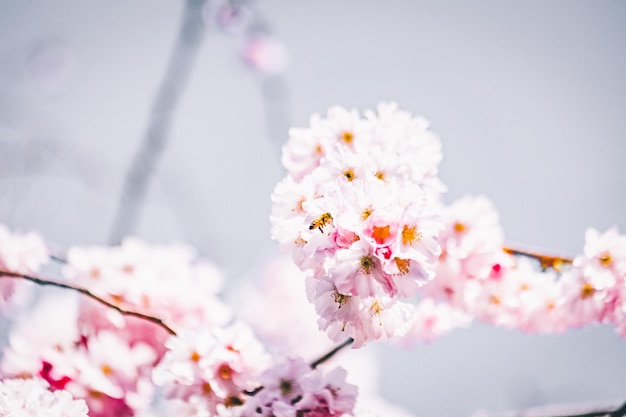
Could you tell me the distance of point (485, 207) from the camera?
1.88m

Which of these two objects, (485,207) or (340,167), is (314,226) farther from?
(485,207)

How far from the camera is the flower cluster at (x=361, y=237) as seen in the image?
0.98 metres

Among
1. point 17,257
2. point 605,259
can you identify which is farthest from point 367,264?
point 17,257

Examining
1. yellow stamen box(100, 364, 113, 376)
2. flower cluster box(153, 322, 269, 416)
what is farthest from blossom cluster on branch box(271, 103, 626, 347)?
yellow stamen box(100, 364, 113, 376)

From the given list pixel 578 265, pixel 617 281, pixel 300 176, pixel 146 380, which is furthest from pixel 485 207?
pixel 146 380

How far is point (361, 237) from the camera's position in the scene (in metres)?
0.97

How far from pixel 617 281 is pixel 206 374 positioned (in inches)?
57.3

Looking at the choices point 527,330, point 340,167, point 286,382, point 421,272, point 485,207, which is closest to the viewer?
point 421,272

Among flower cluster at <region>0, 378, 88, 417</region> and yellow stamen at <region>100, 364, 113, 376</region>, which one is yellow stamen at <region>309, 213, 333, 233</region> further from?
yellow stamen at <region>100, 364, 113, 376</region>

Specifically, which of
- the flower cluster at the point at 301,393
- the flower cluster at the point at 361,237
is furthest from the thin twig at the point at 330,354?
the flower cluster at the point at 361,237

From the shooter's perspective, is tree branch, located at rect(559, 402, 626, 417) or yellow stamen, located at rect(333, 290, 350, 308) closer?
yellow stamen, located at rect(333, 290, 350, 308)

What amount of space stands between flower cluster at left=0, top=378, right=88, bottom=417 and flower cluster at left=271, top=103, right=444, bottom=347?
2.41 feet

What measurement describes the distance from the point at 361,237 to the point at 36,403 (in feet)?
3.34

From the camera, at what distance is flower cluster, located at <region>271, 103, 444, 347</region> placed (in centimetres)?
98
